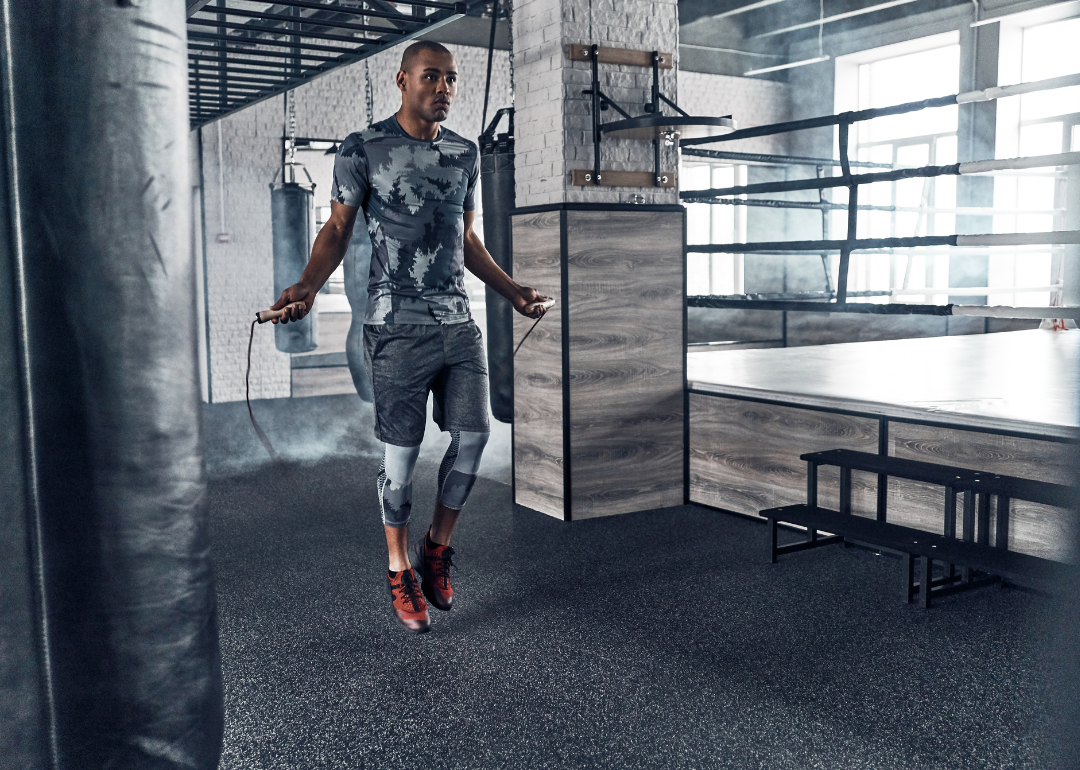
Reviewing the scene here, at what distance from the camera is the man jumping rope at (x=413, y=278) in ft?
7.80

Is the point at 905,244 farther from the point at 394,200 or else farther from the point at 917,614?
the point at 394,200

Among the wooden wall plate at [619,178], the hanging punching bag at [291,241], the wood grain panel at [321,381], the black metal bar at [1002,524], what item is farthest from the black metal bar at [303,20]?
the wood grain panel at [321,381]

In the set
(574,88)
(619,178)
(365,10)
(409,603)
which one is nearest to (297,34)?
(365,10)

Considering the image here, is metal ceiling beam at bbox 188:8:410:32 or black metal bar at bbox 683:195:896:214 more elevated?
metal ceiling beam at bbox 188:8:410:32

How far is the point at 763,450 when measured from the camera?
3.49 m

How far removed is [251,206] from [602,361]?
5046 millimetres

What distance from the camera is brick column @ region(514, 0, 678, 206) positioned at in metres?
3.54

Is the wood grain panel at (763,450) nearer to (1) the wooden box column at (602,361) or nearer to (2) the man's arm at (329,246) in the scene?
(1) the wooden box column at (602,361)

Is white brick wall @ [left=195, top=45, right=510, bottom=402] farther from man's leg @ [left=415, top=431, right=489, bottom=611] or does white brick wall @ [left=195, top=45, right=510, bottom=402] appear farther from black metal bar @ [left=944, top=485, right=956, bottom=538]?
black metal bar @ [left=944, top=485, right=956, bottom=538]

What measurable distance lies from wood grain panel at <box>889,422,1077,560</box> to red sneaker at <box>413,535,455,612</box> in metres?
1.43

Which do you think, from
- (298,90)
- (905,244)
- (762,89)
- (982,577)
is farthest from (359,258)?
(762,89)

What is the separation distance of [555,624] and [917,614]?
0.96 m

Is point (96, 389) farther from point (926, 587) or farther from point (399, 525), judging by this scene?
point (926, 587)

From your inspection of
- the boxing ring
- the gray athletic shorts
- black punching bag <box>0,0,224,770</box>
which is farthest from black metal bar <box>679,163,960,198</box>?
black punching bag <box>0,0,224,770</box>
